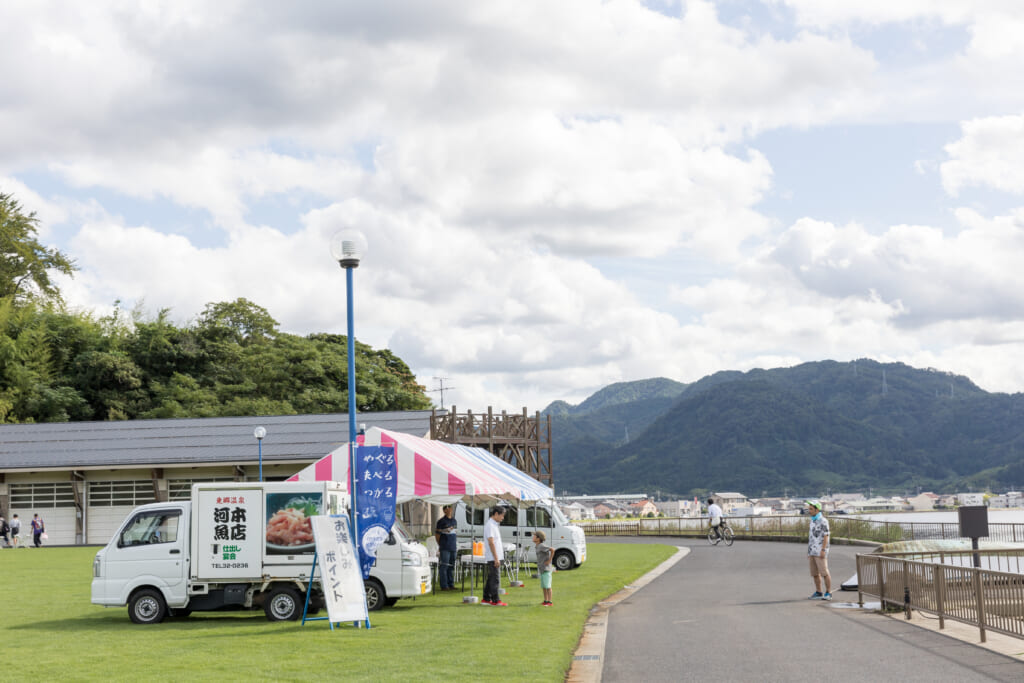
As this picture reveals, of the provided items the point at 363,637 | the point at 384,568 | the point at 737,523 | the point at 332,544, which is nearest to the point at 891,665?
the point at 363,637

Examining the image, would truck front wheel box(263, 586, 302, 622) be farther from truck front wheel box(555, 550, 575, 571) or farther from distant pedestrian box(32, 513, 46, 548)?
distant pedestrian box(32, 513, 46, 548)

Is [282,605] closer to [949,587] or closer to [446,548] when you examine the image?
[446,548]

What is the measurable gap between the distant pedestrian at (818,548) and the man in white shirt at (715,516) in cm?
1849

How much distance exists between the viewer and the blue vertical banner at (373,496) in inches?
599

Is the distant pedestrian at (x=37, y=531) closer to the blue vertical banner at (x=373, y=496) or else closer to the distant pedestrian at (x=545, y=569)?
the blue vertical banner at (x=373, y=496)

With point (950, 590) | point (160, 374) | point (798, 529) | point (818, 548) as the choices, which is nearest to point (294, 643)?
point (950, 590)

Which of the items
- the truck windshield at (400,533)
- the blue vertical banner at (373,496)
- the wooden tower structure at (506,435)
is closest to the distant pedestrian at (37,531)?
the wooden tower structure at (506,435)

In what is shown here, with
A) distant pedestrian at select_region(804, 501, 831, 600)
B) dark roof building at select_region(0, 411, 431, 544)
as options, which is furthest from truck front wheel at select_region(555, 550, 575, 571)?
dark roof building at select_region(0, 411, 431, 544)

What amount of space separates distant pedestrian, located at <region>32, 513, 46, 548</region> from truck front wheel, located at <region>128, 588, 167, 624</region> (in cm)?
2586

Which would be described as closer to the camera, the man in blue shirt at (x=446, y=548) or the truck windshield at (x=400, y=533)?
the truck windshield at (x=400, y=533)

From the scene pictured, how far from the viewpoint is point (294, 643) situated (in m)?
12.4

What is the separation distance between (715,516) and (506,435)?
8923mm

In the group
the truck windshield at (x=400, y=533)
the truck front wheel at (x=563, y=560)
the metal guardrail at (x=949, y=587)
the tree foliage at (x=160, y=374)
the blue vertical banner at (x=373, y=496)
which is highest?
the tree foliage at (x=160, y=374)

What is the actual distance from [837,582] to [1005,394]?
179 meters
